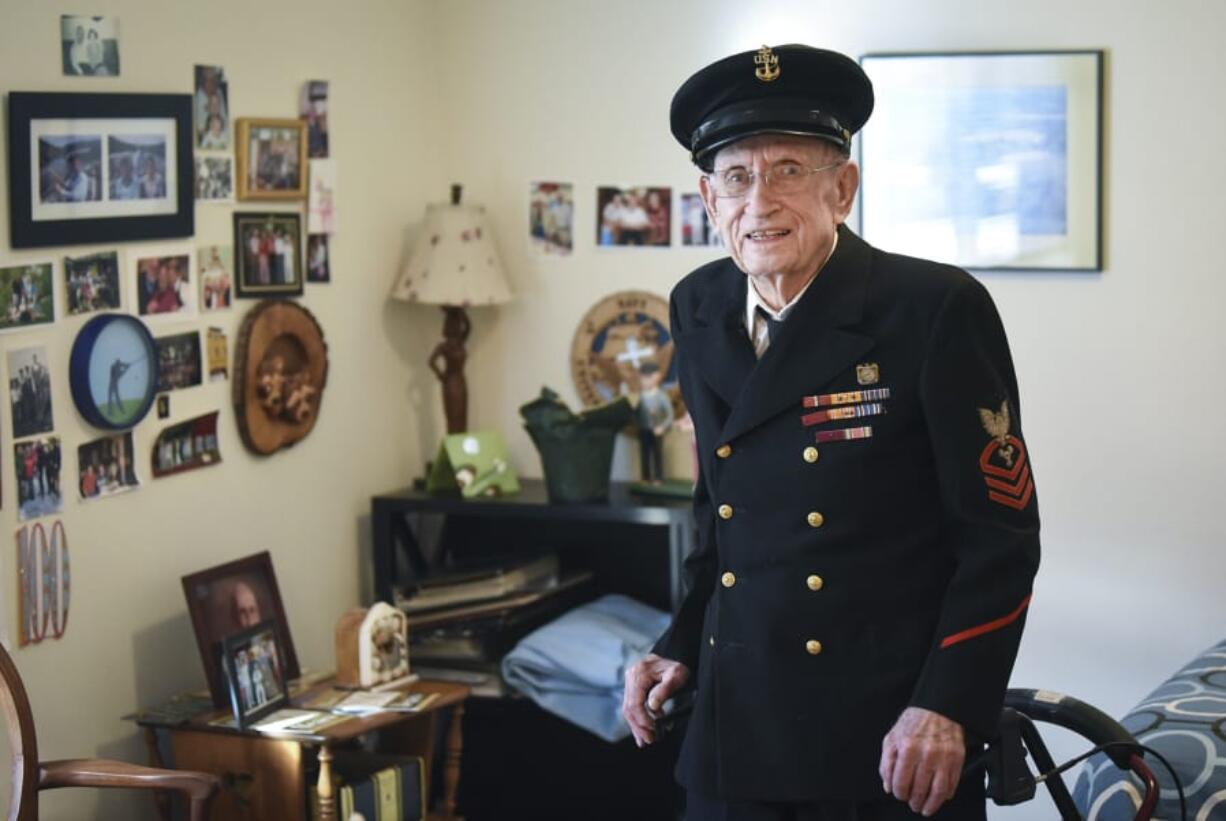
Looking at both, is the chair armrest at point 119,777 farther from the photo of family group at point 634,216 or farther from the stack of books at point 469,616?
the photo of family group at point 634,216

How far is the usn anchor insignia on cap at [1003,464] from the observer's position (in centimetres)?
166

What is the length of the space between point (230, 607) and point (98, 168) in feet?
2.76

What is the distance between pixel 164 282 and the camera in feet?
9.68

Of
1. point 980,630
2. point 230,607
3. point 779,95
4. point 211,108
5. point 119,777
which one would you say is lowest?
point 119,777

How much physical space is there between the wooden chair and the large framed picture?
2.44 ft

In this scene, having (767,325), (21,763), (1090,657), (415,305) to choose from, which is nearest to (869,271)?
(767,325)

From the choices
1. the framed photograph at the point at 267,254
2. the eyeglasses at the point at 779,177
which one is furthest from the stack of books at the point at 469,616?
the eyeglasses at the point at 779,177

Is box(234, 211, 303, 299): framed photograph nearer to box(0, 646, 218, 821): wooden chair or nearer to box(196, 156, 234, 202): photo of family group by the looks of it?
box(196, 156, 234, 202): photo of family group

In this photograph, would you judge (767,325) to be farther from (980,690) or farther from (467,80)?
(467,80)

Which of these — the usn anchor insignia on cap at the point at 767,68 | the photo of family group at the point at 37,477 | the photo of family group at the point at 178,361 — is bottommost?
the photo of family group at the point at 37,477

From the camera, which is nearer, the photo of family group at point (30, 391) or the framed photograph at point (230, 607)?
the photo of family group at point (30, 391)

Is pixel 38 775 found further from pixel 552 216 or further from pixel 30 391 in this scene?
pixel 552 216

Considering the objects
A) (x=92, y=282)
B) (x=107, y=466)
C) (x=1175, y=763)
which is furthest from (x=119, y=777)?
(x=1175, y=763)

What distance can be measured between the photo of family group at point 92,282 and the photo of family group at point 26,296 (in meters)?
0.05
